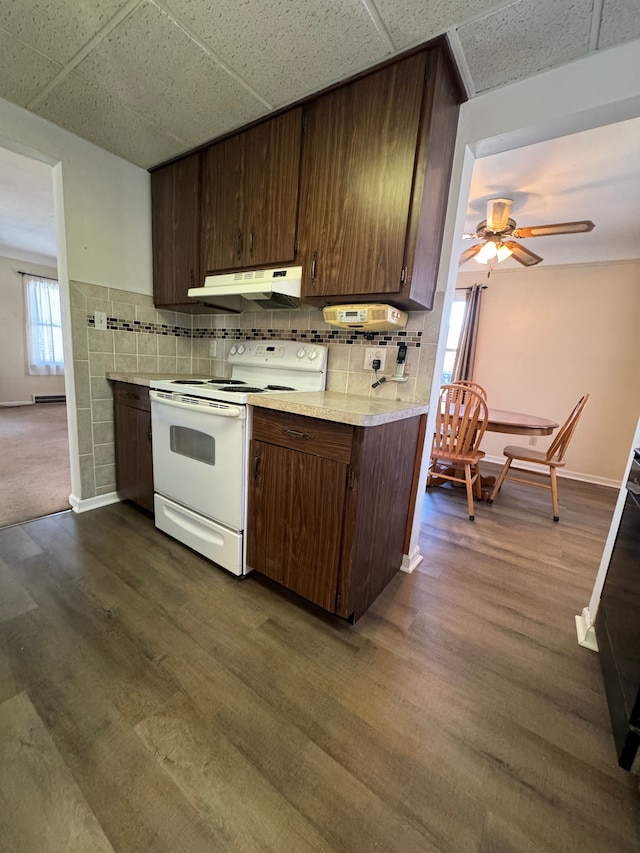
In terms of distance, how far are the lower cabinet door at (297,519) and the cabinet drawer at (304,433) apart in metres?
0.03

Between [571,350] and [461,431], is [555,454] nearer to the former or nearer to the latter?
[461,431]

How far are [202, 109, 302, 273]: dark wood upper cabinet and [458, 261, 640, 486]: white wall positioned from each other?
10.7ft

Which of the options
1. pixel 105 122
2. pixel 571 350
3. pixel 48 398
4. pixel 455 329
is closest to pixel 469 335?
pixel 455 329

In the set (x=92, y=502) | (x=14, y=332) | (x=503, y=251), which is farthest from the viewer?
(x=14, y=332)

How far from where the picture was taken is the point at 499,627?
1461mm

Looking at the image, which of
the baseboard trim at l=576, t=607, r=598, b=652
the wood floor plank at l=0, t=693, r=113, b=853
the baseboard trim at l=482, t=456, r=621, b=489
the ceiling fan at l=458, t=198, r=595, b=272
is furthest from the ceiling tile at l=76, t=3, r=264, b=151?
the baseboard trim at l=482, t=456, r=621, b=489

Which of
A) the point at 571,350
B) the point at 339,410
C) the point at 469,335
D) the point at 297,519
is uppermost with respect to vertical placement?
the point at 469,335

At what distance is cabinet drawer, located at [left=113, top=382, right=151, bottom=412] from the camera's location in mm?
1971

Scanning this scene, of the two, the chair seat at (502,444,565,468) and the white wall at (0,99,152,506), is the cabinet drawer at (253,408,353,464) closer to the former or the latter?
the white wall at (0,99,152,506)

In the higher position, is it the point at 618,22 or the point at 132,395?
the point at 618,22

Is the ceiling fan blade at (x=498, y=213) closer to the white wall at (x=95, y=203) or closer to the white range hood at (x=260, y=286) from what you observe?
the white range hood at (x=260, y=286)

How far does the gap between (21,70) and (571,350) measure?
4.68 meters

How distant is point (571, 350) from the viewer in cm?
363

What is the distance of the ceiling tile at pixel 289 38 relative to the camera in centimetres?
114
